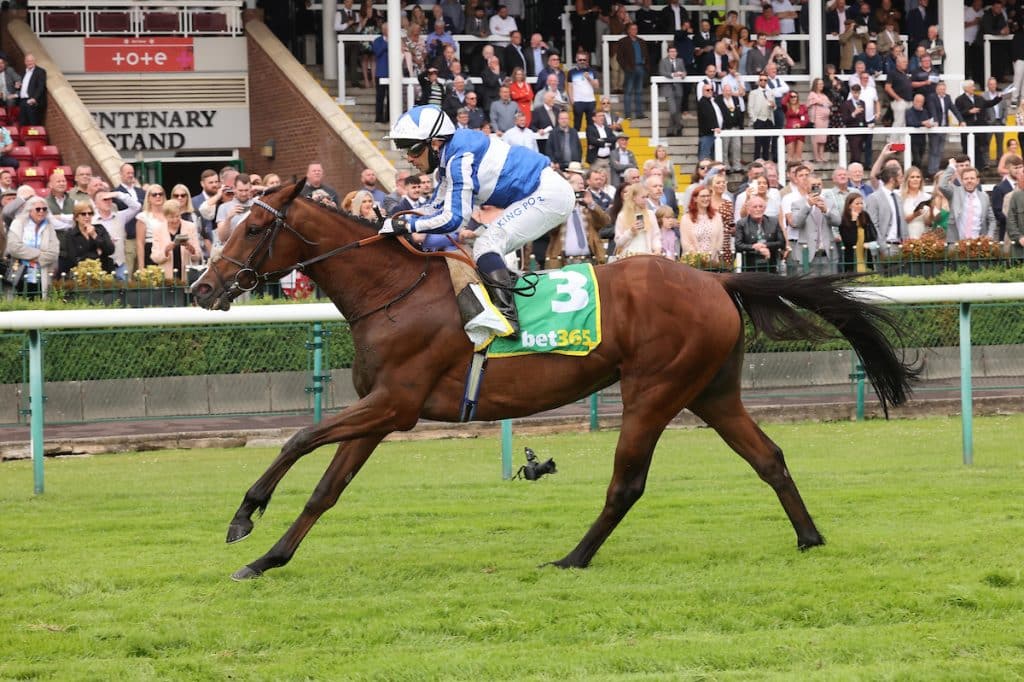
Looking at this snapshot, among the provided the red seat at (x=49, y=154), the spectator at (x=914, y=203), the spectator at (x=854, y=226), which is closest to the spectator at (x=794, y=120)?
the spectator at (x=914, y=203)

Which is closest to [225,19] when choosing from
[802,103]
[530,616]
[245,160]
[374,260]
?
[245,160]

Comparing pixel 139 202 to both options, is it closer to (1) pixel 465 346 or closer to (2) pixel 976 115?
(1) pixel 465 346

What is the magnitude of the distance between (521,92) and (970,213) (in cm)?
598

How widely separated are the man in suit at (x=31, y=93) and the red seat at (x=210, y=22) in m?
3.09

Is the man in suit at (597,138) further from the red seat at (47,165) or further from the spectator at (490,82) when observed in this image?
the red seat at (47,165)

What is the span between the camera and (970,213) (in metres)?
17.6

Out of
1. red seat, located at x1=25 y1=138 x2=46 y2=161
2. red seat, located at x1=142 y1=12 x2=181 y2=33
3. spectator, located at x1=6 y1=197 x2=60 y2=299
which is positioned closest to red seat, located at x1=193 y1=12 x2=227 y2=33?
red seat, located at x1=142 y1=12 x2=181 y2=33

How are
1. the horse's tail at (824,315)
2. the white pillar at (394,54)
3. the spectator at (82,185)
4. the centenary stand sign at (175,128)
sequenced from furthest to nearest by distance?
the centenary stand sign at (175,128) < the white pillar at (394,54) < the spectator at (82,185) < the horse's tail at (824,315)

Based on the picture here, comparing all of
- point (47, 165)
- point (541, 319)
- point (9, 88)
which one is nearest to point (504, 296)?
point (541, 319)

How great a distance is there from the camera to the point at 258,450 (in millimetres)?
12898

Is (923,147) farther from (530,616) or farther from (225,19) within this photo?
(530,616)

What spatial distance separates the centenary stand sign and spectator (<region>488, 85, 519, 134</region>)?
5.48 meters

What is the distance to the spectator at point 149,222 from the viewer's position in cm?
1499

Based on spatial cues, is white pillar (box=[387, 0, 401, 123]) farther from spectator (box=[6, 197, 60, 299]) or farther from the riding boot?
the riding boot
